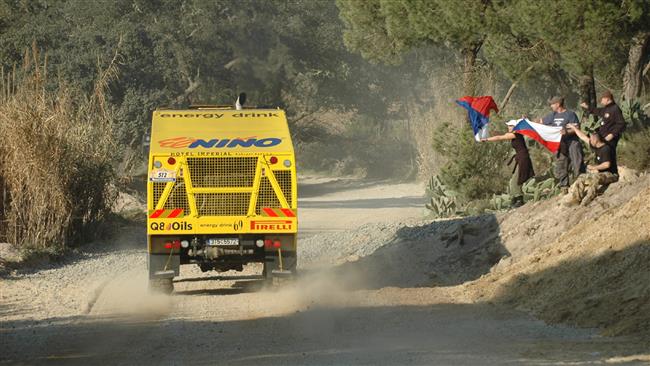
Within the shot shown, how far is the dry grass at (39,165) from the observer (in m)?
22.8

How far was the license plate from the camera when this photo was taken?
17.5 m

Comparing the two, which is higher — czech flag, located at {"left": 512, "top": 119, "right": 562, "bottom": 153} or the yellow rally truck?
czech flag, located at {"left": 512, "top": 119, "right": 562, "bottom": 153}

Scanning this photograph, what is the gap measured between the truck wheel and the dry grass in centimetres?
593

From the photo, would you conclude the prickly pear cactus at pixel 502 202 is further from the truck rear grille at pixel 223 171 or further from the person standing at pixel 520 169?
the truck rear grille at pixel 223 171

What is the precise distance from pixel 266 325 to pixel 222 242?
3.27 meters

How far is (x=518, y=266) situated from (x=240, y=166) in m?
4.32

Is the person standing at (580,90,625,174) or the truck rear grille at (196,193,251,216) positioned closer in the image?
the truck rear grille at (196,193,251,216)

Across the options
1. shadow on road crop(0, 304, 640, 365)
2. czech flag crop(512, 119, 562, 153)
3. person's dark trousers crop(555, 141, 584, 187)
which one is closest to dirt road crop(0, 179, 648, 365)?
shadow on road crop(0, 304, 640, 365)

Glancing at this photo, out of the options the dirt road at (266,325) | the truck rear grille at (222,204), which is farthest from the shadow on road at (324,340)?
the truck rear grille at (222,204)

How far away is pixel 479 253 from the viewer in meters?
20.1

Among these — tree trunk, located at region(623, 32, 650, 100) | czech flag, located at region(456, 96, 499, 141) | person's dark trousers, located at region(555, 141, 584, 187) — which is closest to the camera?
person's dark trousers, located at region(555, 141, 584, 187)

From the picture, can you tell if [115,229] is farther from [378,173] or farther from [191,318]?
[378,173]

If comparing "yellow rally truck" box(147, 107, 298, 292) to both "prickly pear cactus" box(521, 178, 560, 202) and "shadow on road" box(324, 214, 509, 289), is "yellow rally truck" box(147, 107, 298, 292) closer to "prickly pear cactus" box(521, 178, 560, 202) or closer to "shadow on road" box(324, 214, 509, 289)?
"shadow on road" box(324, 214, 509, 289)

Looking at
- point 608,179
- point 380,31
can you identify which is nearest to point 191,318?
point 608,179
